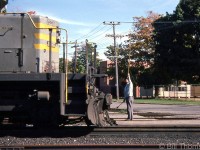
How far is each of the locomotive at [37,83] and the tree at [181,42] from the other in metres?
39.8

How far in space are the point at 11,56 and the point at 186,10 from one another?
44.5 m

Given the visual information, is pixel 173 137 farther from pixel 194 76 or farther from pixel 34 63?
pixel 194 76

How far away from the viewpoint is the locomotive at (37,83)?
10.3m

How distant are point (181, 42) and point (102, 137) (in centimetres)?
4296

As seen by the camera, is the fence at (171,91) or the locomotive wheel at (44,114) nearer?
the locomotive wheel at (44,114)

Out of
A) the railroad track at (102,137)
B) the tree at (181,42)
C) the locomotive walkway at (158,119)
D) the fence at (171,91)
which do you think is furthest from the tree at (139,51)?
the railroad track at (102,137)

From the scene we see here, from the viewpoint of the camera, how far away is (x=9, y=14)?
37.2 ft

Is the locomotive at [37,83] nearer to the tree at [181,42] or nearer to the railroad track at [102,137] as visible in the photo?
the railroad track at [102,137]

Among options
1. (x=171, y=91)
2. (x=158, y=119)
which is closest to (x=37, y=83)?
(x=158, y=119)

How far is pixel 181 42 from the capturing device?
51.5m

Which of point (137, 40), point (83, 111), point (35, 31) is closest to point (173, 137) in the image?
point (83, 111)

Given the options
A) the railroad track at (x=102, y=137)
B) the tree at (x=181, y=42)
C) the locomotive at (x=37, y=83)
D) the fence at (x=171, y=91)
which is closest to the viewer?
the railroad track at (x=102, y=137)

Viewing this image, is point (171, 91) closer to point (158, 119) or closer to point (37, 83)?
point (158, 119)

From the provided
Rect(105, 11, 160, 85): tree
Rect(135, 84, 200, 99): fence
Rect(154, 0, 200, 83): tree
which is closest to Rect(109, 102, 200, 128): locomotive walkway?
Rect(154, 0, 200, 83): tree
